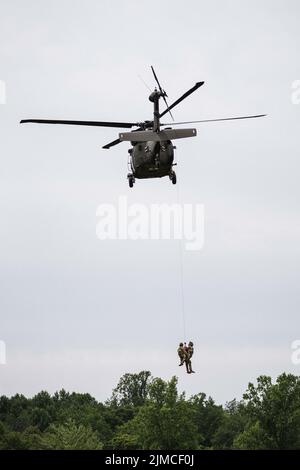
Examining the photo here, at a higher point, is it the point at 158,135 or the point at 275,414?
the point at 158,135

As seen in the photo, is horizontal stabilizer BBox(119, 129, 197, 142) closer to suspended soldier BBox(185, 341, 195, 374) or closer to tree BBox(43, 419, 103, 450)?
suspended soldier BBox(185, 341, 195, 374)

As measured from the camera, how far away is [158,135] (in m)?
64.3

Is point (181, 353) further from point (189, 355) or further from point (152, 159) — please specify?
point (152, 159)

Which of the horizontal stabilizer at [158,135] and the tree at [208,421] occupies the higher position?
the horizontal stabilizer at [158,135]

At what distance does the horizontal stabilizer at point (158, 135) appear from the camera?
62219 millimetres

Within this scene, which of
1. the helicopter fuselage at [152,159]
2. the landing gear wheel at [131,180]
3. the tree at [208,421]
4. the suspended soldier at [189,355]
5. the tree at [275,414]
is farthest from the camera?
the tree at [208,421]

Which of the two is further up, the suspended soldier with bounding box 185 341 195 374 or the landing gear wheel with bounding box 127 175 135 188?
the landing gear wheel with bounding box 127 175 135 188

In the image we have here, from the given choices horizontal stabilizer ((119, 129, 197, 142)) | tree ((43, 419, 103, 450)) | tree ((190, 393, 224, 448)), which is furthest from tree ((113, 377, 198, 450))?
horizontal stabilizer ((119, 129, 197, 142))

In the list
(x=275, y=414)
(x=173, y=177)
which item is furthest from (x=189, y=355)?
(x=275, y=414)

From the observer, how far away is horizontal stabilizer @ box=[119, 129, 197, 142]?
62.2 m

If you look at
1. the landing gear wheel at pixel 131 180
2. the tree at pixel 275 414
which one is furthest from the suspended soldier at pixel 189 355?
the tree at pixel 275 414

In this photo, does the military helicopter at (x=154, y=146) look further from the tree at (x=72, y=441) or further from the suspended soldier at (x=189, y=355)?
the tree at (x=72, y=441)
